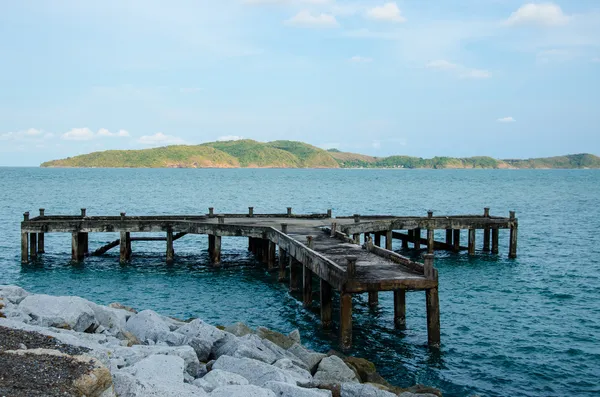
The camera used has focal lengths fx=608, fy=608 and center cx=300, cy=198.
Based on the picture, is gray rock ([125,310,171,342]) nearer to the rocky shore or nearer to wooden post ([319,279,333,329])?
the rocky shore

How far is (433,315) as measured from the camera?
67.2 feet

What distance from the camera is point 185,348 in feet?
45.3

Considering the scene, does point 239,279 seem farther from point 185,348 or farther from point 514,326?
point 185,348

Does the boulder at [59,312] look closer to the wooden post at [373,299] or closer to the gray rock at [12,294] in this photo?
the gray rock at [12,294]

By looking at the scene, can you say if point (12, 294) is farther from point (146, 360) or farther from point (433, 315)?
point (433, 315)

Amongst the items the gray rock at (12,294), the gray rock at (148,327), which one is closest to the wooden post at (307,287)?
the gray rock at (148,327)

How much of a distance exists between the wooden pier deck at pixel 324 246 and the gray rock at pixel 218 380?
7.50 meters

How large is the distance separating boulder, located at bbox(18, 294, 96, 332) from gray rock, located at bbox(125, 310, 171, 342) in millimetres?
1458

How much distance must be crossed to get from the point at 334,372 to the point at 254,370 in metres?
2.62

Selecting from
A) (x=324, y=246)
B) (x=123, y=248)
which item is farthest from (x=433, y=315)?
(x=123, y=248)

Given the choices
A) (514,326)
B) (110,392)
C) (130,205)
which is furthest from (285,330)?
(130,205)

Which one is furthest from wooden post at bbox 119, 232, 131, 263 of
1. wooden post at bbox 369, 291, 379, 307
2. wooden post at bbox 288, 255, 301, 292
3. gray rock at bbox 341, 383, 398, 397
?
gray rock at bbox 341, 383, 398, 397

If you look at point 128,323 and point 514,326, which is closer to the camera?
point 128,323

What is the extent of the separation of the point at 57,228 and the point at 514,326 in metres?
25.1
